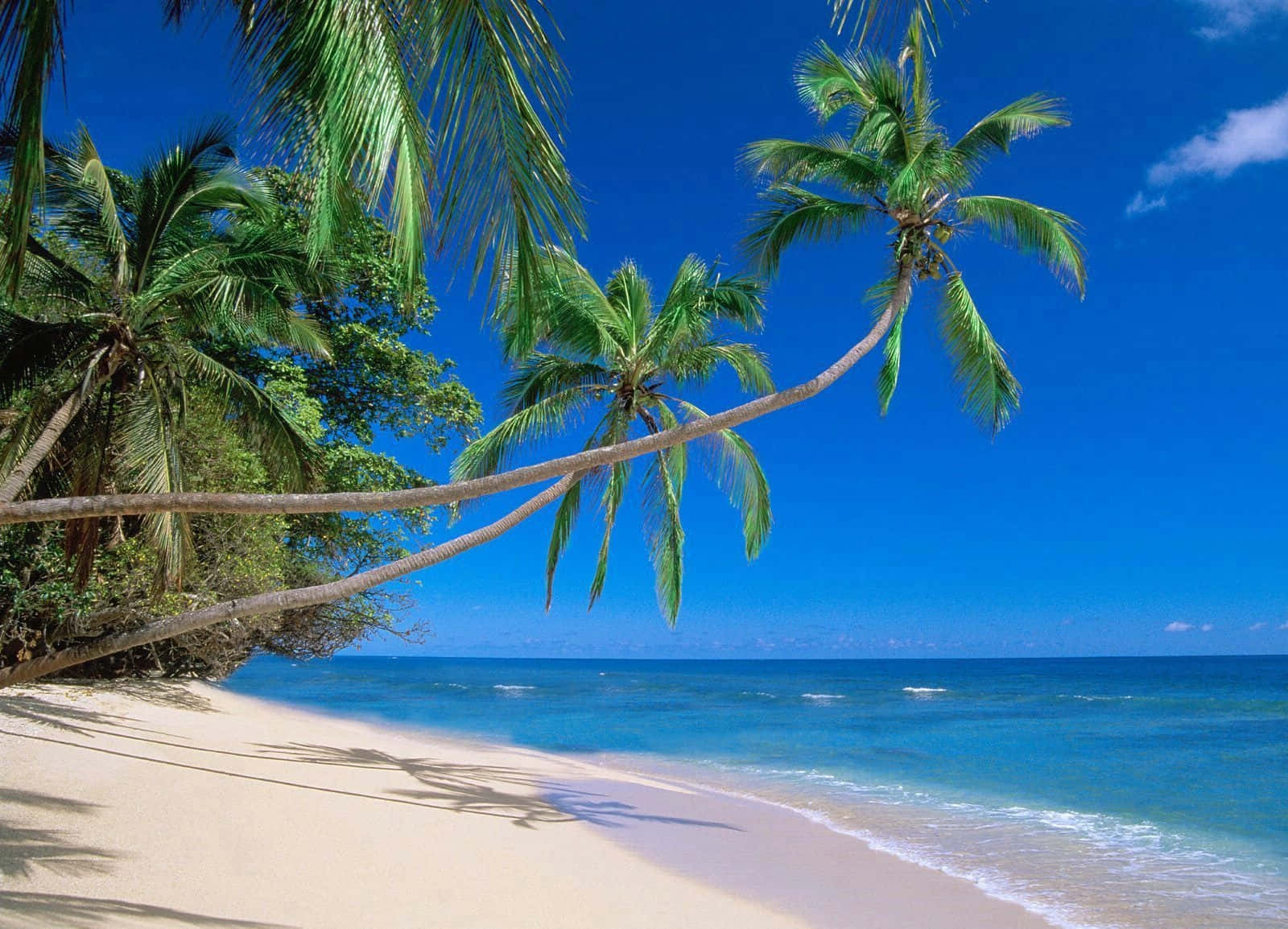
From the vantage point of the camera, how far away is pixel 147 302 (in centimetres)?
768

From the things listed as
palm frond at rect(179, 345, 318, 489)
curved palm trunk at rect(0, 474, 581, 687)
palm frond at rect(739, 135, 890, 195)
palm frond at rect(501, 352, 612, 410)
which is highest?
palm frond at rect(739, 135, 890, 195)

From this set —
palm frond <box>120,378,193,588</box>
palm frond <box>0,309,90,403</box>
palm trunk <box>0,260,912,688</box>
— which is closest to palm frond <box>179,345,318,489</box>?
palm frond <box>120,378,193,588</box>

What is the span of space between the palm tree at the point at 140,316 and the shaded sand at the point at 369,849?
7.03 feet

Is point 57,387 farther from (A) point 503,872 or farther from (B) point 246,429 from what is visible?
(A) point 503,872

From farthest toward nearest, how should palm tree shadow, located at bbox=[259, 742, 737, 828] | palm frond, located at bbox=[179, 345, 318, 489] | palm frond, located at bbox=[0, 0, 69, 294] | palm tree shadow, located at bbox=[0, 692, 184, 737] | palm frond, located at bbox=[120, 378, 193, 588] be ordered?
palm tree shadow, located at bbox=[0, 692, 184, 737], palm tree shadow, located at bbox=[259, 742, 737, 828], palm frond, located at bbox=[179, 345, 318, 489], palm frond, located at bbox=[120, 378, 193, 588], palm frond, located at bbox=[0, 0, 69, 294]

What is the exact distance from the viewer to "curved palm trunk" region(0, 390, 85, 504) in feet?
16.7

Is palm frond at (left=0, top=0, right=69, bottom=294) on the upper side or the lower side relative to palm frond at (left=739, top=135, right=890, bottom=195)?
lower

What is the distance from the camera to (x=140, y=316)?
7738mm

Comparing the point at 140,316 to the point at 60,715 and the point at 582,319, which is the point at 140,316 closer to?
the point at 582,319

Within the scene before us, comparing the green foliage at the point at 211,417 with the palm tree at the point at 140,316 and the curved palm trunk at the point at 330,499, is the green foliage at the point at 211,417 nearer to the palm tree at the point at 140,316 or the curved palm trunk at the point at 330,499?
the palm tree at the point at 140,316

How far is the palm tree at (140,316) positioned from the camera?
7496mm

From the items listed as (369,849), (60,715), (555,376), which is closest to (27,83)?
(369,849)

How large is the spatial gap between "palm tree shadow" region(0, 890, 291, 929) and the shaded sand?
0.05ft

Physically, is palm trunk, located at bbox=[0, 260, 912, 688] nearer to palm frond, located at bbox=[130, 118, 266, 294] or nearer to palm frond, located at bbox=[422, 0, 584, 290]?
palm frond, located at bbox=[422, 0, 584, 290]
